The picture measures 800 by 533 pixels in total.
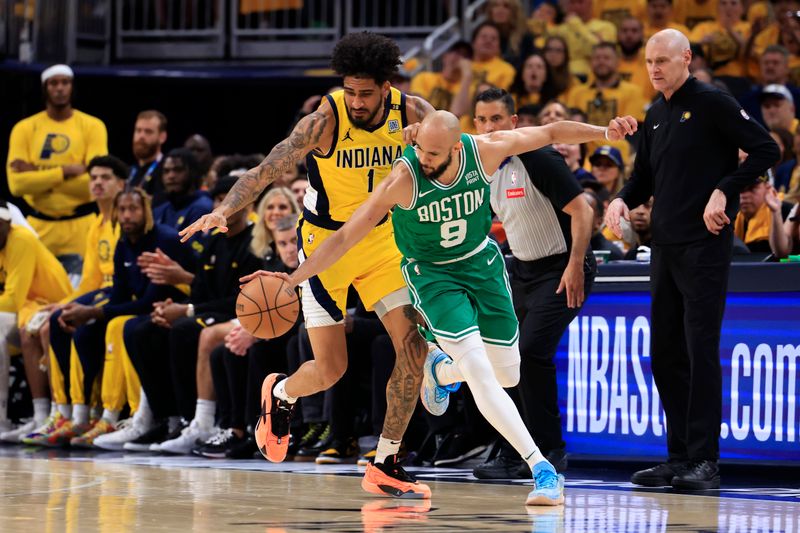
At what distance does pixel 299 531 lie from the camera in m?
5.27

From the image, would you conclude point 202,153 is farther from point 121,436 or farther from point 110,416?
point 121,436

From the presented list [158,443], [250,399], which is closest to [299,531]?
[250,399]

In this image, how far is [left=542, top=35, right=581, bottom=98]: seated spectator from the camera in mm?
12766

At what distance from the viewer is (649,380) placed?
805 cm

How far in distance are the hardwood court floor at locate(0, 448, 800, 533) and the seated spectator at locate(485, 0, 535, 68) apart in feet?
22.8

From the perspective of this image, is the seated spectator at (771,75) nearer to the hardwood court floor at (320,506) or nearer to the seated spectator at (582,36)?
the seated spectator at (582,36)

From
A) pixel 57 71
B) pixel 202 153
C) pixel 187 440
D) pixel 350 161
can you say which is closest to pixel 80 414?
pixel 187 440

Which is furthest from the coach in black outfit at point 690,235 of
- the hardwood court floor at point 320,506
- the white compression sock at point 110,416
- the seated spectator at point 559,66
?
the seated spectator at point 559,66

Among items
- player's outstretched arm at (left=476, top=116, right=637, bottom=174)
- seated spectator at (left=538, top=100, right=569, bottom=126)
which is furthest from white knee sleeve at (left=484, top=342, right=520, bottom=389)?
seated spectator at (left=538, top=100, right=569, bottom=126)

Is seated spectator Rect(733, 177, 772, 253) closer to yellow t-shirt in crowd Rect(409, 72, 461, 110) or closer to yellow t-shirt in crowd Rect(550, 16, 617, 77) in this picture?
yellow t-shirt in crowd Rect(550, 16, 617, 77)

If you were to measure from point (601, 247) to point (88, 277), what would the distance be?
475 centimetres

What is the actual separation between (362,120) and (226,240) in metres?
3.54

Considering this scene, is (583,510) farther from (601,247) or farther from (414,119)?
(601,247)

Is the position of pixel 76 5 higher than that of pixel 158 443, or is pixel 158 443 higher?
pixel 76 5
